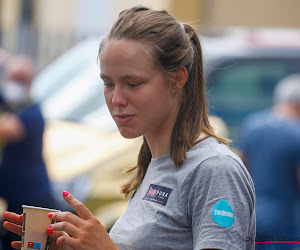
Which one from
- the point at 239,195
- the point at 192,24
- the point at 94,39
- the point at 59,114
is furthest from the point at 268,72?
the point at 239,195

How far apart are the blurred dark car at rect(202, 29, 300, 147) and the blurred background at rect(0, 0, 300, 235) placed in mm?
10

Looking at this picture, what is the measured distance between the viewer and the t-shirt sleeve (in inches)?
70.3

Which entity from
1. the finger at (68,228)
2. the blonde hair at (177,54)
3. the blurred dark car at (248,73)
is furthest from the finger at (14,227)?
the blurred dark car at (248,73)

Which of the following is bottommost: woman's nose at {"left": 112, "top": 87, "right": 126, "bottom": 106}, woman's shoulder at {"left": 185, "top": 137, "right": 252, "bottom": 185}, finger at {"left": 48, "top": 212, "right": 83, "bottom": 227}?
finger at {"left": 48, "top": 212, "right": 83, "bottom": 227}

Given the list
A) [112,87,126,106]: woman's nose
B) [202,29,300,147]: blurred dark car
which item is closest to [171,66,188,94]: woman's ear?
[112,87,126,106]: woman's nose

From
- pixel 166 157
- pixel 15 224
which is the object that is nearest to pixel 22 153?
pixel 15 224

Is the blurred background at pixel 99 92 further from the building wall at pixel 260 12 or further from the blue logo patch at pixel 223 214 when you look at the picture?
the building wall at pixel 260 12

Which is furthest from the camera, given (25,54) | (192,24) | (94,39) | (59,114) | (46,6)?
(46,6)

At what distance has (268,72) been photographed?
6.99 m

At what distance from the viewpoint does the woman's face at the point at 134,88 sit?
6.45 feet

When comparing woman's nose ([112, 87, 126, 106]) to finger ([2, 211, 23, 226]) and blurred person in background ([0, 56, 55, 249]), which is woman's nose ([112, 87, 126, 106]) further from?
blurred person in background ([0, 56, 55, 249])

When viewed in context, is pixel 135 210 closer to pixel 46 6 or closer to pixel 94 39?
pixel 94 39

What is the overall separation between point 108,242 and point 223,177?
0.36 meters

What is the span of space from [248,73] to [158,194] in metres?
5.12
